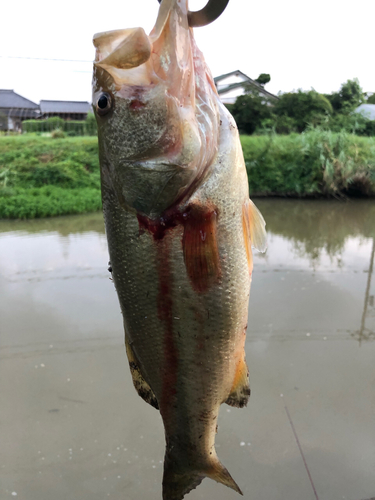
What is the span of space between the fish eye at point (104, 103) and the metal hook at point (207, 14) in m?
0.31

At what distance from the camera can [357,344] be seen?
4.38m

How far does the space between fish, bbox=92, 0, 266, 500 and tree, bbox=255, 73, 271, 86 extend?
110 ft

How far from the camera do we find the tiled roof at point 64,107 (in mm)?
37656

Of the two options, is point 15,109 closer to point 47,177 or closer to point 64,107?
point 64,107

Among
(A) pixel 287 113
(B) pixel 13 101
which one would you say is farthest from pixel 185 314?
(B) pixel 13 101

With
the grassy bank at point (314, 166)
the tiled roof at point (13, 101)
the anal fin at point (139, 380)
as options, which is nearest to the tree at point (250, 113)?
the grassy bank at point (314, 166)

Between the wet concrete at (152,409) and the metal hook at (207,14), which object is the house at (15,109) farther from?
the metal hook at (207,14)

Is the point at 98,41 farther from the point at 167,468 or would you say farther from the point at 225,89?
the point at 225,89

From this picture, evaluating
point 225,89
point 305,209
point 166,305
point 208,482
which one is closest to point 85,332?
point 208,482

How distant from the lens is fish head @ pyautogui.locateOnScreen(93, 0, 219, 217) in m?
1.11

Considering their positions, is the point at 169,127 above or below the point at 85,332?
above

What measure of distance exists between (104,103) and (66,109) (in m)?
41.3

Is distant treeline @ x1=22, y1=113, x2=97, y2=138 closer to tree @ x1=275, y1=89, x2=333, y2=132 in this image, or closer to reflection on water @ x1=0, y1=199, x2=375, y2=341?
tree @ x1=275, y1=89, x2=333, y2=132

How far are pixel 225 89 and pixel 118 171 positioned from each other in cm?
3128
